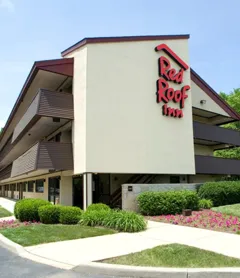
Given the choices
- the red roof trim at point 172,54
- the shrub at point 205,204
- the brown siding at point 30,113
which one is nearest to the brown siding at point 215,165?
the shrub at point 205,204

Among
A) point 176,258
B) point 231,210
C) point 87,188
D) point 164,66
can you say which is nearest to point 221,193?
point 231,210

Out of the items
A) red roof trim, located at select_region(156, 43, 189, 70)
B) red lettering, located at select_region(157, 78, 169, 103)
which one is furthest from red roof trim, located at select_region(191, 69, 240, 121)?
red lettering, located at select_region(157, 78, 169, 103)

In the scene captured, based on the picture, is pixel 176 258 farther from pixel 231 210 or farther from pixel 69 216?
pixel 231 210

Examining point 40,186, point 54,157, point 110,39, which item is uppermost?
point 110,39

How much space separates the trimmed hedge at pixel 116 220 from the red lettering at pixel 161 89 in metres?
8.88

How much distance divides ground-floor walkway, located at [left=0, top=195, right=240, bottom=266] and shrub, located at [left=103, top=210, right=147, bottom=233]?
0.33 m

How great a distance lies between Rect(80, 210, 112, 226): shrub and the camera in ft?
39.1

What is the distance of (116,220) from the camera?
11.2m

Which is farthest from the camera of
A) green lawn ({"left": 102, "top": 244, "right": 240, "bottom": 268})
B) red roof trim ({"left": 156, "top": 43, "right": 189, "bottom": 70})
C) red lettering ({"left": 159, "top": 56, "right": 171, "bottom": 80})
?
red roof trim ({"left": 156, "top": 43, "right": 189, "bottom": 70})

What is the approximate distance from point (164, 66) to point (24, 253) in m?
14.6

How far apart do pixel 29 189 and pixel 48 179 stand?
9480 mm

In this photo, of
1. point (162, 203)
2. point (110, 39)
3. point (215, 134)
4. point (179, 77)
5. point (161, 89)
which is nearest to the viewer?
point (162, 203)

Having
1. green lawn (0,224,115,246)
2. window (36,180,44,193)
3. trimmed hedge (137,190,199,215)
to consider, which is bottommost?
green lawn (0,224,115,246)

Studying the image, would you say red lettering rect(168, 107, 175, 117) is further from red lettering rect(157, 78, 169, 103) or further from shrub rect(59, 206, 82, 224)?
shrub rect(59, 206, 82, 224)
